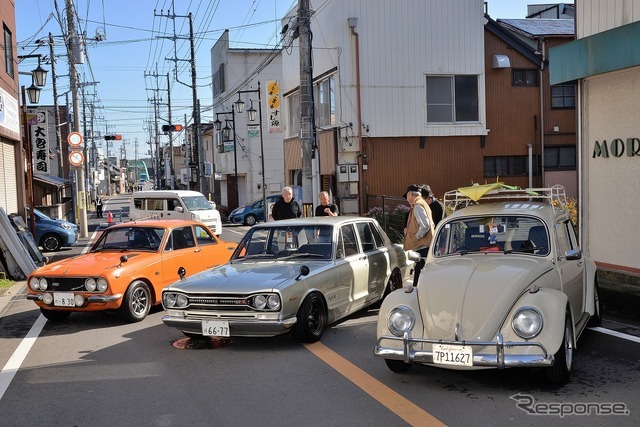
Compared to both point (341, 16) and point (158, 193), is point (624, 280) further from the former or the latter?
point (158, 193)

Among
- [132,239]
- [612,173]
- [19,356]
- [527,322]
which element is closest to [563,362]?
[527,322]

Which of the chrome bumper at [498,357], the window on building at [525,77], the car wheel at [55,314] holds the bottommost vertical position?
the car wheel at [55,314]

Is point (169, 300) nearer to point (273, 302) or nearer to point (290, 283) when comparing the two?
point (273, 302)

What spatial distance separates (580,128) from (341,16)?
1252 cm

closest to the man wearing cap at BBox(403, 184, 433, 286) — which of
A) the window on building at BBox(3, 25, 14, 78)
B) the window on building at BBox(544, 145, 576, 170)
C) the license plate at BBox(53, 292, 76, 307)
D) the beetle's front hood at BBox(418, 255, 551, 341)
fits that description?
the beetle's front hood at BBox(418, 255, 551, 341)

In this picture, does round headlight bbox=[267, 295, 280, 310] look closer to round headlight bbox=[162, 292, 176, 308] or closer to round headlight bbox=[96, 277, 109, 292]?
round headlight bbox=[162, 292, 176, 308]

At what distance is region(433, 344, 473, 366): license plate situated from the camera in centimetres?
532

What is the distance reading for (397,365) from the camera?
20.0 feet

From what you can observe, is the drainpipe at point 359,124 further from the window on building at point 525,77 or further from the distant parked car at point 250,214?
the distant parked car at point 250,214

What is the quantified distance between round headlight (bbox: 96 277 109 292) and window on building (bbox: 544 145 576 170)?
2042 centimetres

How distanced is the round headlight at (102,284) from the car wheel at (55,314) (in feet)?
3.61

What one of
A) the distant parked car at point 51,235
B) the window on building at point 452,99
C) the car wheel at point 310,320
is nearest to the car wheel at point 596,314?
the car wheel at point 310,320

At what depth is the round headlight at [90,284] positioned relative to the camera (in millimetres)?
8984

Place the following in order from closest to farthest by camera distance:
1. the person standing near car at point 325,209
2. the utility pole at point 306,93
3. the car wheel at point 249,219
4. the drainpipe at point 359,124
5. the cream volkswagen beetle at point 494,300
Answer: the cream volkswagen beetle at point 494,300 → the person standing near car at point 325,209 → the utility pole at point 306,93 → the drainpipe at point 359,124 → the car wheel at point 249,219
